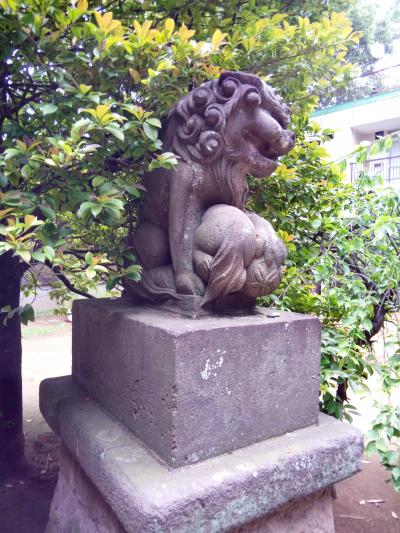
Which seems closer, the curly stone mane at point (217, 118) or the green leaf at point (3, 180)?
the green leaf at point (3, 180)

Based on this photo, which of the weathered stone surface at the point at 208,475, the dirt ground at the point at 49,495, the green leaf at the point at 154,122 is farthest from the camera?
the dirt ground at the point at 49,495

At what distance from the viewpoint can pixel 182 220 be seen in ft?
5.44

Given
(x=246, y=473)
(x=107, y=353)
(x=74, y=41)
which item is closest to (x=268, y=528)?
(x=246, y=473)

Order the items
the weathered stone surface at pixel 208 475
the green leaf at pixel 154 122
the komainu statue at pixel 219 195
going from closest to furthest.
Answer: the weathered stone surface at pixel 208 475
the green leaf at pixel 154 122
the komainu statue at pixel 219 195

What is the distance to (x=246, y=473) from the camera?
1315 millimetres

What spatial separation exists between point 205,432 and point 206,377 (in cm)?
19

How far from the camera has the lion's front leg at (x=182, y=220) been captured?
5.38 feet

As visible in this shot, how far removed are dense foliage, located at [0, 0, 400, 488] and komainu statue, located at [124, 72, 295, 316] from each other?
5.5 inches

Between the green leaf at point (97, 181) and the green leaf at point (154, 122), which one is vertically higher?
the green leaf at point (154, 122)

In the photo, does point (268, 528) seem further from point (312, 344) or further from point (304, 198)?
point (304, 198)

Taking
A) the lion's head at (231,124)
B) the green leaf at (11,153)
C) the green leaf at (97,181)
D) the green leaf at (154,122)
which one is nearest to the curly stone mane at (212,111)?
the lion's head at (231,124)

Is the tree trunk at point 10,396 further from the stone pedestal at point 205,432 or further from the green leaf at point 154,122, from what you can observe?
the green leaf at point 154,122

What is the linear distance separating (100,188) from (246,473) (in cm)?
109

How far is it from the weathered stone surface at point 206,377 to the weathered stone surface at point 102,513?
29 cm
